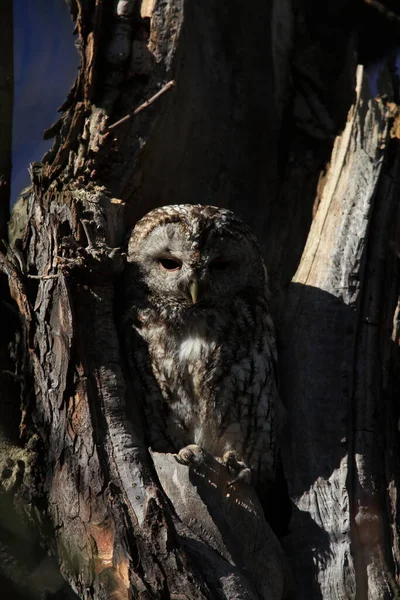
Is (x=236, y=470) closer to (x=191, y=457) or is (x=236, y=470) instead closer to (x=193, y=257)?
(x=191, y=457)

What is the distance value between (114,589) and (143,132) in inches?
70.8

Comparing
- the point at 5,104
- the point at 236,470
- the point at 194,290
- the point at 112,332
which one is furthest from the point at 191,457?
the point at 5,104

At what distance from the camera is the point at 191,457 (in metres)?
2.51

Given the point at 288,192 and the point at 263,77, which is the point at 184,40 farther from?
the point at 288,192

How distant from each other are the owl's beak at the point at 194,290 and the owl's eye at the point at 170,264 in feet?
0.41

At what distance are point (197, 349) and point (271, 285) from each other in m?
0.72

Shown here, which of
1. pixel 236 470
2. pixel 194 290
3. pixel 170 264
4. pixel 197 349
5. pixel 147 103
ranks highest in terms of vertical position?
pixel 147 103

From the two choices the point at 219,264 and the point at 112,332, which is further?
the point at 219,264

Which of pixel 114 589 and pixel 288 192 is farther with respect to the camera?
pixel 288 192

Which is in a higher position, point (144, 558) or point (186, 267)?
point (186, 267)

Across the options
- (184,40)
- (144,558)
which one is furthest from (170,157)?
(144,558)

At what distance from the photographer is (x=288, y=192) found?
11.7ft

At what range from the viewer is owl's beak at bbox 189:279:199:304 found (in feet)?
9.30

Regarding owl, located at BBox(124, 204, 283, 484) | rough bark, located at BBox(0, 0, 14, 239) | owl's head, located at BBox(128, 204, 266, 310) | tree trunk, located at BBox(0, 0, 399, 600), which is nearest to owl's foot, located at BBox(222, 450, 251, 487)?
tree trunk, located at BBox(0, 0, 399, 600)
